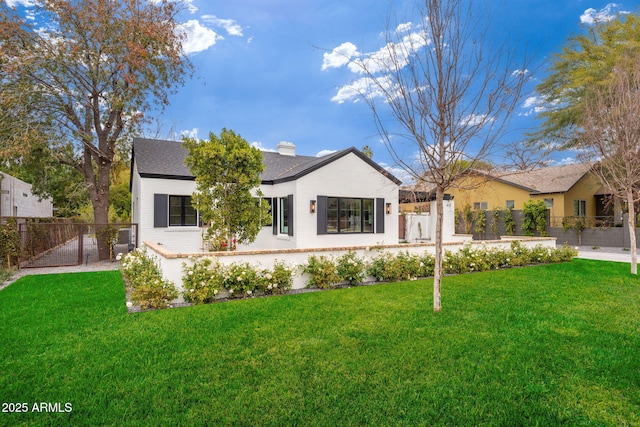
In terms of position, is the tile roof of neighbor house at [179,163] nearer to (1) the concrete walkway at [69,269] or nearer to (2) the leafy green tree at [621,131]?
(1) the concrete walkway at [69,269]

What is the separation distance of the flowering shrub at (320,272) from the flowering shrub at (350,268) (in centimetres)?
16

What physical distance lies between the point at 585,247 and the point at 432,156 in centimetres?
1594

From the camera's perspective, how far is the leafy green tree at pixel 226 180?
823 centimetres

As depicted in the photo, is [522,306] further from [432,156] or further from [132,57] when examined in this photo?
[132,57]

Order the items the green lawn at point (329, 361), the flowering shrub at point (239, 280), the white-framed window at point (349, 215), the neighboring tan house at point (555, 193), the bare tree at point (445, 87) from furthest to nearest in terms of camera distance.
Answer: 1. the neighboring tan house at point (555, 193)
2. the white-framed window at point (349, 215)
3. the flowering shrub at point (239, 280)
4. the bare tree at point (445, 87)
5. the green lawn at point (329, 361)

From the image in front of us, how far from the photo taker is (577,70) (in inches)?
662

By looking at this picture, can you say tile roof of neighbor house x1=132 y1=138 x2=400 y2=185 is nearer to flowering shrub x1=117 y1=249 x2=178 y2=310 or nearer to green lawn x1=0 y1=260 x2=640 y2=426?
flowering shrub x1=117 y1=249 x2=178 y2=310

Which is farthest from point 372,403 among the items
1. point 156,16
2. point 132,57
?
point 156,16

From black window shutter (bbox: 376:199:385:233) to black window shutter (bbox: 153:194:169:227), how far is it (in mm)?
7417

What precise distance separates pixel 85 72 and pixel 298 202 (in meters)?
8.72

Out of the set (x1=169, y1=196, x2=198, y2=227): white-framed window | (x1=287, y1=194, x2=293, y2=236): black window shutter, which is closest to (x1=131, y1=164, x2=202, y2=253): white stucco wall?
(x1=169, y1=196, x2=198, y2=227): white-framed window

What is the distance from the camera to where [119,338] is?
4.13 m

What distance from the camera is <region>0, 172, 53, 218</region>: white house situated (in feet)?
46.2

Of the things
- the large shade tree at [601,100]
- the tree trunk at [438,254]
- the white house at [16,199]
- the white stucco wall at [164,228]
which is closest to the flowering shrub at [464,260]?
the large shade tree at [601,100]
